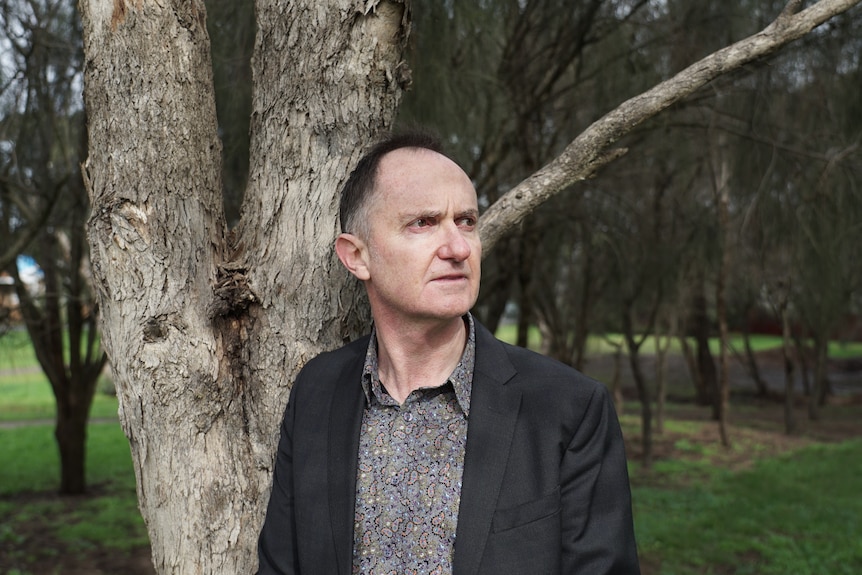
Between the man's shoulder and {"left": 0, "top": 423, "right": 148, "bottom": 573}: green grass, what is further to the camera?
{"left": 0, "top": 423, "right": 148, "bottom": 573}: green grass

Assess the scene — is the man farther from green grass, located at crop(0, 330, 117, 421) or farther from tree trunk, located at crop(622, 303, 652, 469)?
green grass, located at crop(0, 330, 117, 421)

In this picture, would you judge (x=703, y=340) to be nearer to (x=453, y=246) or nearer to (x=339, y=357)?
(x=339, y=357)

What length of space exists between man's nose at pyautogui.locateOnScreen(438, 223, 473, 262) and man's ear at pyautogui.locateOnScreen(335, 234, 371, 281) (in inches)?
7.8

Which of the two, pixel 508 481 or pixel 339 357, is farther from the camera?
pixel 339 357

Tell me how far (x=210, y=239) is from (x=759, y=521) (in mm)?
7364

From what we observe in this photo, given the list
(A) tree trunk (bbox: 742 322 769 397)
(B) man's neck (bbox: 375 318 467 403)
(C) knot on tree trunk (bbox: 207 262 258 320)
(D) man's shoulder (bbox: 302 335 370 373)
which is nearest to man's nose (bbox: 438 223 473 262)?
(B) man's neck (bbox: 375 318 467 403)

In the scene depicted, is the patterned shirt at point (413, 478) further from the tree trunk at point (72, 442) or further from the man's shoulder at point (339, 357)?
the tree trunk at point (72, 442)

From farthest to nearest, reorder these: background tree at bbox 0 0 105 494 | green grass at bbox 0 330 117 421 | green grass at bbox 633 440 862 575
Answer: green grass at bbox 0 330 117 421
green grass at bbox 633 440 862 575
background tree at bbox 0 0 105 494

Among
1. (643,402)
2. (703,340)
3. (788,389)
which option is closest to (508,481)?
(643,402)

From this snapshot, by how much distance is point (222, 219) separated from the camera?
213 cm

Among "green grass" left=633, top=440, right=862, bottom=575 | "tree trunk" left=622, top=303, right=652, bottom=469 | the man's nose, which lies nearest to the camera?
the man's nose

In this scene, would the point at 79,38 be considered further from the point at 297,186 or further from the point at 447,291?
the point at 447,291

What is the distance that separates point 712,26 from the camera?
21.3 ft

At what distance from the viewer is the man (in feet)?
5.34
